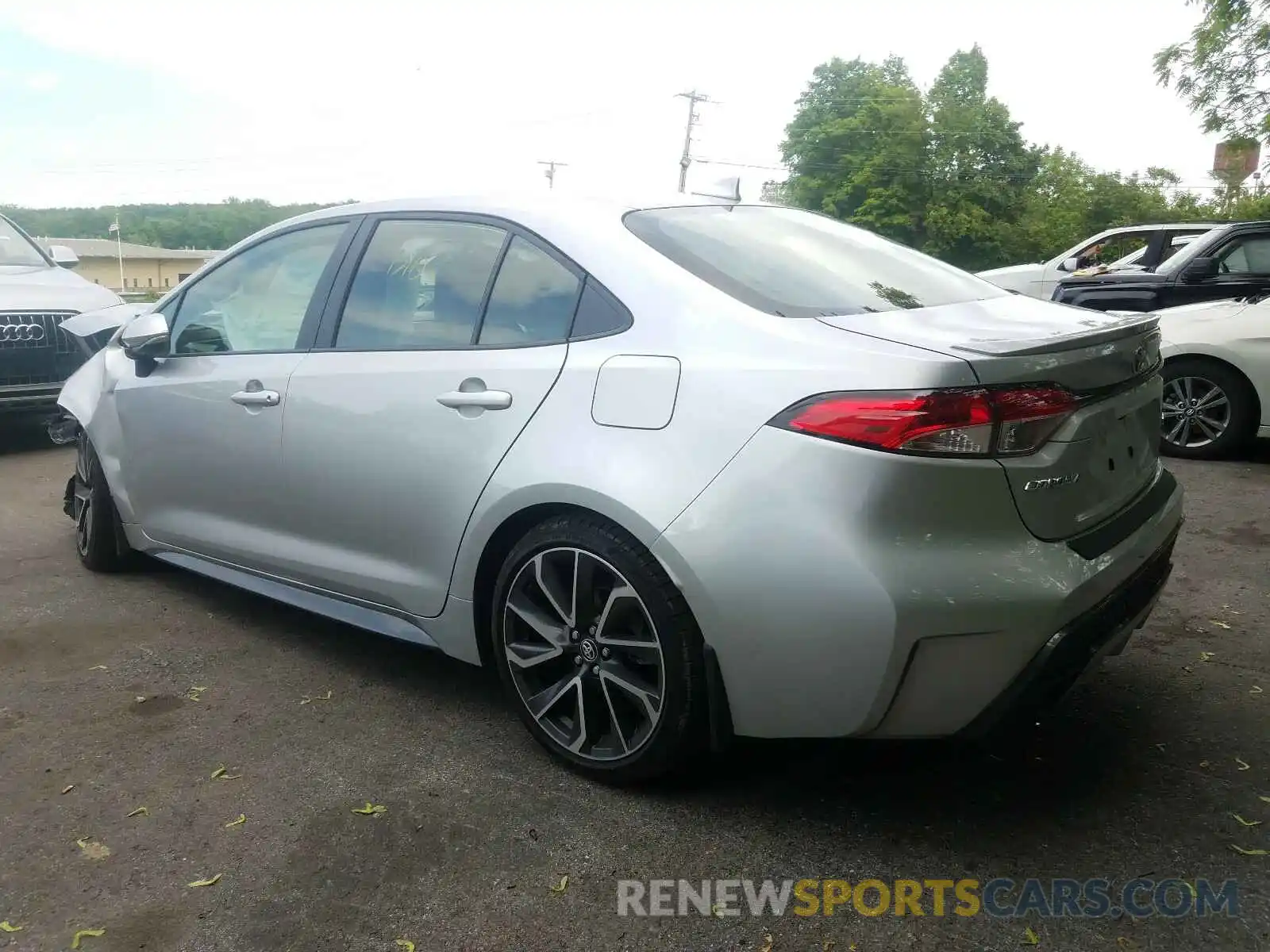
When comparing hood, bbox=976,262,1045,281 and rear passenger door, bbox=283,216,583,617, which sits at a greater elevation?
hood, bbox=976,262,1045,281

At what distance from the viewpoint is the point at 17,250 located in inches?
341

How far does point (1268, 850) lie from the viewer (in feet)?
8.14

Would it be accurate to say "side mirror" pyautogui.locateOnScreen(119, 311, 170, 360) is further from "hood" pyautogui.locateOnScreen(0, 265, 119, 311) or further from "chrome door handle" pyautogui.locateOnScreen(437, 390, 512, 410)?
"hood" pyautogui.locateOnScreen(0, 265, 119, 311)

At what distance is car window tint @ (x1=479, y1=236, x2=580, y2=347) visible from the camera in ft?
9.61

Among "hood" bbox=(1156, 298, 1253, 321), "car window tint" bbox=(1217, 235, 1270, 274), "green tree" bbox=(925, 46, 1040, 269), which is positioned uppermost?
"green tree" bbox=(925, 46, 1040, 269)

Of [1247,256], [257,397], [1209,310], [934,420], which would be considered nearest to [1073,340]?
[934,420]

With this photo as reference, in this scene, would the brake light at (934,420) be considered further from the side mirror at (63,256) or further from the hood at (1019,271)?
the hood at (1019,271)

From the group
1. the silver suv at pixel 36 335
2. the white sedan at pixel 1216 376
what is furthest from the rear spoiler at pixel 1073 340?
the silver suv at pixel 36 335

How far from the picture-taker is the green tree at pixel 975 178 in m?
63.6

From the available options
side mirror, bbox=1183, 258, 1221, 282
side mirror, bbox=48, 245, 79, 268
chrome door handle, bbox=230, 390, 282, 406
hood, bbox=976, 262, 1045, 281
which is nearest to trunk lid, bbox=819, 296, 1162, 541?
chrome door handle, bbox=230, 390, 282, 406

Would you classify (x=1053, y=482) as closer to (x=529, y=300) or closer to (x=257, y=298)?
(x=529, y=300)

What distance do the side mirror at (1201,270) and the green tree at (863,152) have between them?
5637 centimetres

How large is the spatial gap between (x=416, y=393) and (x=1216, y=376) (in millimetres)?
5928

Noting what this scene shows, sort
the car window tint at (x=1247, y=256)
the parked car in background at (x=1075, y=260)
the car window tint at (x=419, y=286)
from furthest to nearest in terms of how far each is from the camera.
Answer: the parked car in background at (x=1075, y=260) < the car window tint at (x=1247, y=256) < the car window tint at (x=419, y=286)
